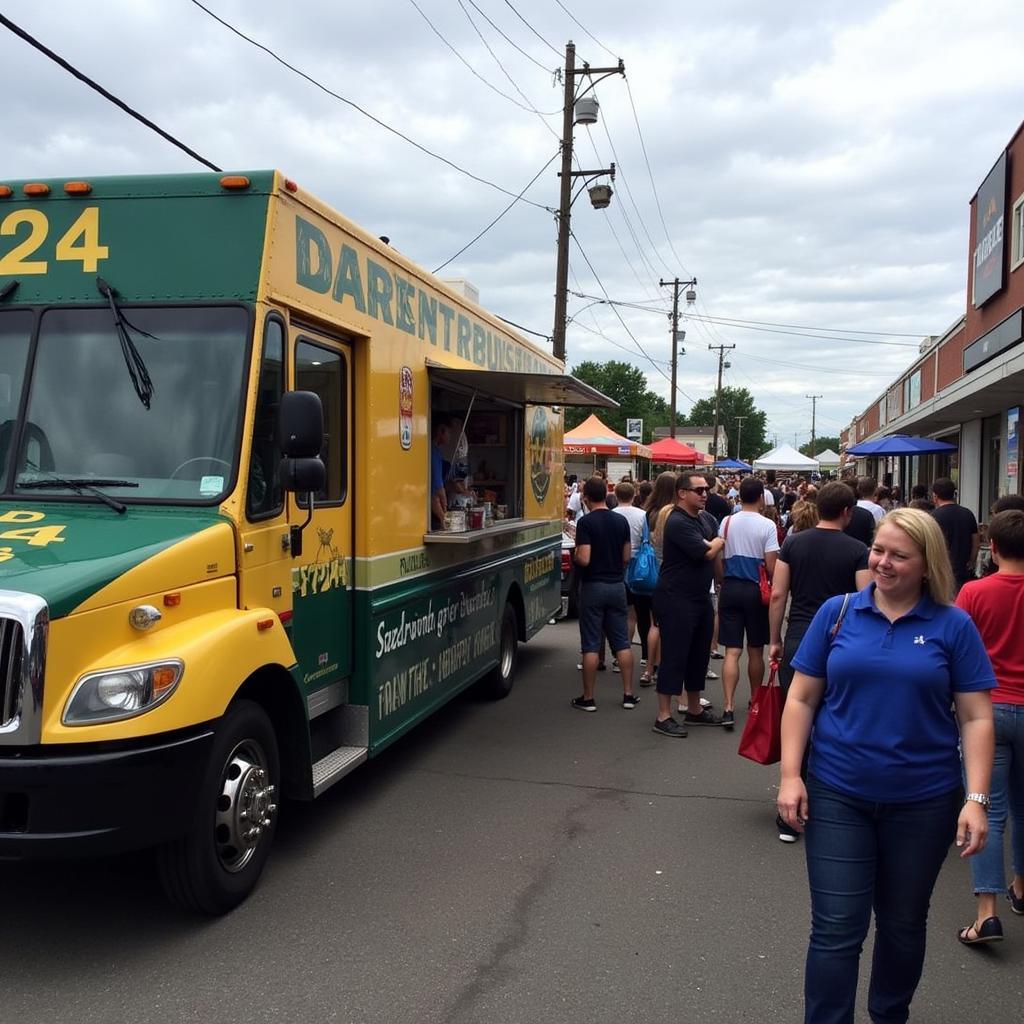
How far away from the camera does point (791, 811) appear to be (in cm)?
273

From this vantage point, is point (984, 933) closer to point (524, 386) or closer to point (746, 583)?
point (746, 583)

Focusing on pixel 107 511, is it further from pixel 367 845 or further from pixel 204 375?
pixel 367 845

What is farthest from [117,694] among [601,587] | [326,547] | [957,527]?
[957,527]

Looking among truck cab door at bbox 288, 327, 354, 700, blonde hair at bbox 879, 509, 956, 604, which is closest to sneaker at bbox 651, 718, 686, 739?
truck cab door at bbox 288, 327, 354, 700

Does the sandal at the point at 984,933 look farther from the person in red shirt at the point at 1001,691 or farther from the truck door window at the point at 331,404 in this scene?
the truck door window at the point at 331,404

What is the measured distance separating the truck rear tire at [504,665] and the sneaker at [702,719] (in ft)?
5.28

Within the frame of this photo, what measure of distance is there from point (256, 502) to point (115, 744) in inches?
47.8

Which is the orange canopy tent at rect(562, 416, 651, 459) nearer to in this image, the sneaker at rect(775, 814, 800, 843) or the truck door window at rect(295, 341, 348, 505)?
the truck door window at rect(295, 341, 348, 505)

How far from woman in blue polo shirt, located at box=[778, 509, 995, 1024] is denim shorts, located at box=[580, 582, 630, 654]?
4734mm

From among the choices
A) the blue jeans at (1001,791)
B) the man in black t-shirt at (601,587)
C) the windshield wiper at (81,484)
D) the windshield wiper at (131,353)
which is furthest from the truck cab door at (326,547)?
the blue jeans at (1001,791)

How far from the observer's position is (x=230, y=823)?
3820 mm

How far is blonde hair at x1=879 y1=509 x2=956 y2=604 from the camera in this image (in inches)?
107

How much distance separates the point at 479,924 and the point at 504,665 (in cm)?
426

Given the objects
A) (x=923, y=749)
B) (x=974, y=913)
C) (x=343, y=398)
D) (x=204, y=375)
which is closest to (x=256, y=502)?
(x=204, y=375)
